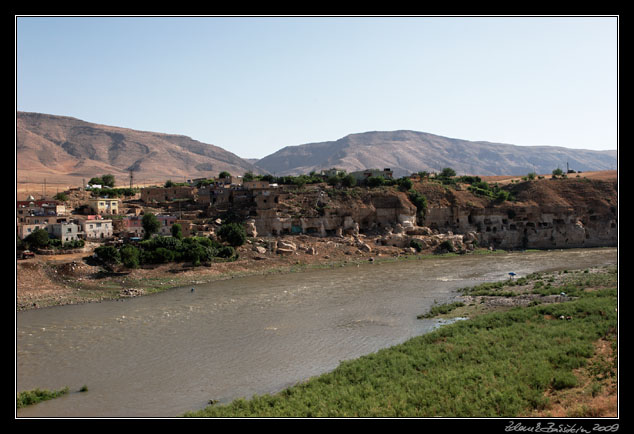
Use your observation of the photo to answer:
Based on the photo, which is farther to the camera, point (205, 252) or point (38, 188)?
point (38, 188)

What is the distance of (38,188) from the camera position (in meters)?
64.6

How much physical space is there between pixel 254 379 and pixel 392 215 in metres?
34.5

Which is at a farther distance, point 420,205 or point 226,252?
point 420,205

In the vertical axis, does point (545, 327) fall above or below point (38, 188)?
below

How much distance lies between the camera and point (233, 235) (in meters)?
35.0

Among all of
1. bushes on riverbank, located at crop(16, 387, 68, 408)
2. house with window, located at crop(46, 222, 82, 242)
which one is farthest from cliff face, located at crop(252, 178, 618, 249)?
bushes on riverbank, located at crop(16, 387, 68, 408)

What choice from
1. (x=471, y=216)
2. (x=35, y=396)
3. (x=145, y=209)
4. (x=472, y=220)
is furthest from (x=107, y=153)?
(x=35, y=396)

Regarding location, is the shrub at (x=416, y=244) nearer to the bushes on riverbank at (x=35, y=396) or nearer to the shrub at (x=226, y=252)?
the shrub at (x=226, y=252)

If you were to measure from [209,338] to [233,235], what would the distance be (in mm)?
18234

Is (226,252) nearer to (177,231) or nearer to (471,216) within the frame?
(177,231)

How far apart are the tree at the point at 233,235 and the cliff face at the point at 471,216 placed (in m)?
7.60

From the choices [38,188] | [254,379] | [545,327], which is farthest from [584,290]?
[38,188]

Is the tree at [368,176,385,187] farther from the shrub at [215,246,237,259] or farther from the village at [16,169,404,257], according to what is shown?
the shrub at [215,246,237,259]

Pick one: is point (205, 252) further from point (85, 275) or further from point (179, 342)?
point (179, 342)
